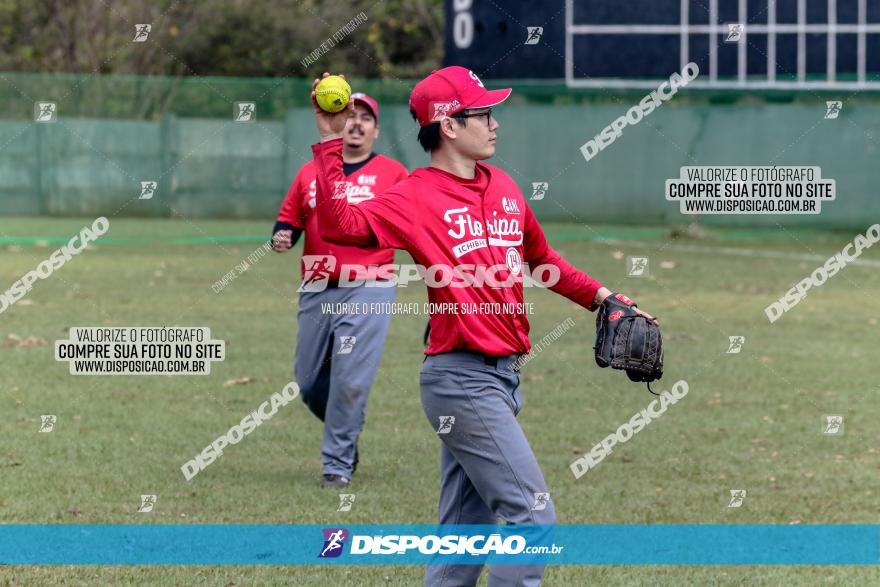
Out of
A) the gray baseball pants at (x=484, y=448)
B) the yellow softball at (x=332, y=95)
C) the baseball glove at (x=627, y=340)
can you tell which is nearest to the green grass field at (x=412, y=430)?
the gray baseball pants at (x=484, y=448)

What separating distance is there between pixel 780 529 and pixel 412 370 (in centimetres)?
575

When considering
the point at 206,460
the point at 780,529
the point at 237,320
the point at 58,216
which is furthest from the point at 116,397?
the point at 58,216

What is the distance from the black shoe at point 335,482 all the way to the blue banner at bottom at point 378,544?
0.95 metres

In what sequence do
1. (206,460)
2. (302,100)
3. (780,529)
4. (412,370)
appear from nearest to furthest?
1. (780,529)
2. (206,460)
3. (412,370)
4. (302,100)

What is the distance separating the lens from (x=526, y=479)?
5340 mm

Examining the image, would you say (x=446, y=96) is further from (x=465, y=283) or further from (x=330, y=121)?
(x=465, y=283)

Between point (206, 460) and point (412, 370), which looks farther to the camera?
point (412, 370)

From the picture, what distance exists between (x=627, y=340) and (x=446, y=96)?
1197 mm

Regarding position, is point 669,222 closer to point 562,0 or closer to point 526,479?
point 562,0

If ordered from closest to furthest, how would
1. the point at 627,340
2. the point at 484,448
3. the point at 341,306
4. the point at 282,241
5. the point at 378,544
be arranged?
1. the point at 484,448
2. the point at 627,340
3. the point at 378,544
4. the point at 282,241
5. the point at 341,306

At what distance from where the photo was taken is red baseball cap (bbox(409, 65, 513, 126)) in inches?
220

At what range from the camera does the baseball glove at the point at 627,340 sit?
583 centimetres

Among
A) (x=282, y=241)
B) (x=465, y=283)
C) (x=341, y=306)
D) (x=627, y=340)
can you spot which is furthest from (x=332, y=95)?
(x=341, y=306)

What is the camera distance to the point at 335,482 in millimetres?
8641
